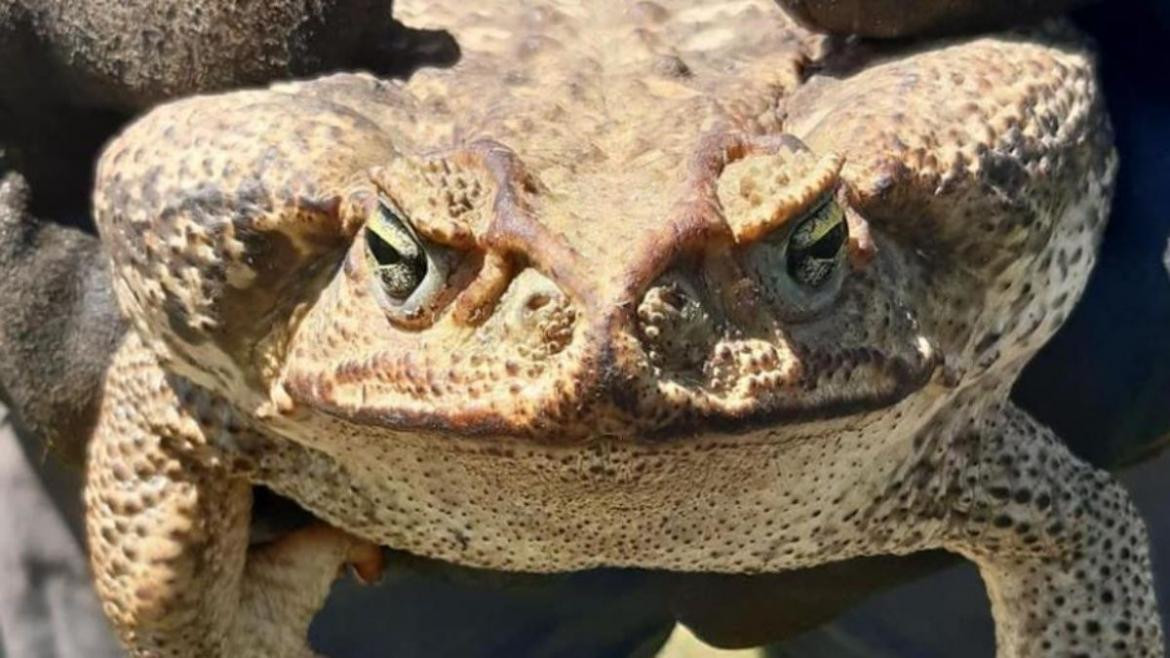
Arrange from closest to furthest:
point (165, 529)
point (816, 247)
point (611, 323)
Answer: point (611, 323) < point (816, 247) < point (165, 529)

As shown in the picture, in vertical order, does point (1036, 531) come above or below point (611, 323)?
below

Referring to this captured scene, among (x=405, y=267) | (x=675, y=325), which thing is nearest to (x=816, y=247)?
(x=675, y=325)

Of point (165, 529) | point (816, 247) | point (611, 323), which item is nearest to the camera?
point (611, 323)

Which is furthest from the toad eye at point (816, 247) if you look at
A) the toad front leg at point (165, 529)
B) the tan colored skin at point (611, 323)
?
the toad front leg at point (165, 529)

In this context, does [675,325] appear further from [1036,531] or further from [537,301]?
[1036,531]

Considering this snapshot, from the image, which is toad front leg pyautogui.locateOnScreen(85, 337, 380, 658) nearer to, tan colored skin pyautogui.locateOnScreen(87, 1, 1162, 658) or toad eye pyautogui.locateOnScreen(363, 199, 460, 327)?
tan colored skin pyautogui.locateOnScreen(87, 1, 1162, 658)

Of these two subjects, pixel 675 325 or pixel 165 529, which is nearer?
pixel 675 325
